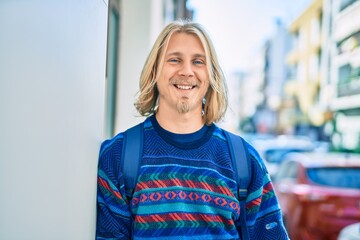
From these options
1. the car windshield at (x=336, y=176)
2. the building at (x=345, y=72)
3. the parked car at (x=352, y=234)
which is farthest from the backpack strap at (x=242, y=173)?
the building at (x=345, y=72)

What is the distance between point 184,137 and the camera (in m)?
1.96

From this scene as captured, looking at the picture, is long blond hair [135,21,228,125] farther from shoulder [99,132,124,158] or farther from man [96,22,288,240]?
shoulder [99,132,124,158]

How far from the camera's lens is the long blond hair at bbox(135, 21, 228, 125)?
202 centimetres

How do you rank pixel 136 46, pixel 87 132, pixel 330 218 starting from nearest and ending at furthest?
1. pixel 87 132
2. pixel 136 46
3. pixel 330 218

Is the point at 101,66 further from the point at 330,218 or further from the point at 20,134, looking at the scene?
the point at 330,218

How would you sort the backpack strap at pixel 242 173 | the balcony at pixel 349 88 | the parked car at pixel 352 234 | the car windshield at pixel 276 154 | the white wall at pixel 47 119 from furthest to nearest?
the balcony at pixel 349 88 → the car windshield at pixel 276 154 → the parked car at pixel 352 234 → the backpack strap at pixel 242 173 → the white wall at pixel 47 119

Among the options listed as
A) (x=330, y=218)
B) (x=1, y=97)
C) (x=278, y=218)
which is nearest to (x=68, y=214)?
→ (x=1, y=97)

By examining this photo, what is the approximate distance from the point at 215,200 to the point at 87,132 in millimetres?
573

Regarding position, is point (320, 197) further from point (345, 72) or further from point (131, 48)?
point (345, 72)

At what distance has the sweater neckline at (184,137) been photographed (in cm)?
192

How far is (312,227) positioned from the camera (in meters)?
6.01

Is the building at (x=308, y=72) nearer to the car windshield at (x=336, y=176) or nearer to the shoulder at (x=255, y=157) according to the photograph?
the car windshield at (x=336, y=176)

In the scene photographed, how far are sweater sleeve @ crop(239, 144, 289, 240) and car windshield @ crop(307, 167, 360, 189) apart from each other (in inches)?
187

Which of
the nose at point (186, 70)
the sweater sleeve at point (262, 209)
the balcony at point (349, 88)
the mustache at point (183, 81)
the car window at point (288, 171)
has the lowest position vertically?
the car window at point (288, 171)
